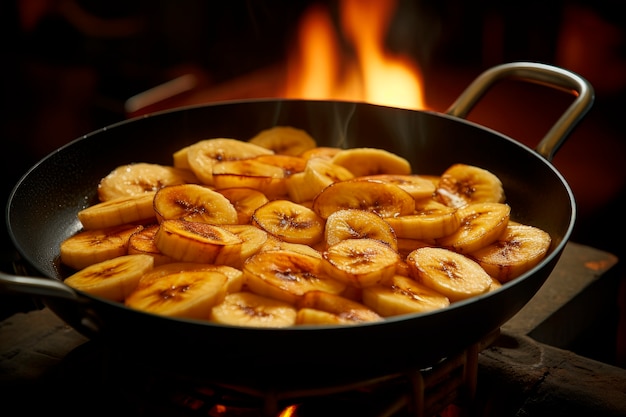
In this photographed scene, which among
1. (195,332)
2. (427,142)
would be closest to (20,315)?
(195,332)

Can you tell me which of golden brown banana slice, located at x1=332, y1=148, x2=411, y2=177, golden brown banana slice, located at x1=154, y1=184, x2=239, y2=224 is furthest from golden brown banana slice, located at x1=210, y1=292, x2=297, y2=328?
golden brown banana slice, located at x1=332, y1=148, x2=411, y2=177

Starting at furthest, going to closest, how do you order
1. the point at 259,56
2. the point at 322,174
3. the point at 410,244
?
the point at 259,56
the point at 322,174
the point at 410,244

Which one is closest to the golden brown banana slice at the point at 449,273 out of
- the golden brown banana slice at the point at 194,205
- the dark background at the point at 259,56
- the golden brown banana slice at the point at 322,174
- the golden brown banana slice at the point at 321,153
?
the golden brown banana slice at the point at 322,174

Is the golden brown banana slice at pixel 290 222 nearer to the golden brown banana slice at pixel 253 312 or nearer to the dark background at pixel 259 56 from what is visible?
the golden brown banana slice at pixel 253 312

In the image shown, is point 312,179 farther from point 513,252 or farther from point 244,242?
point 513,252

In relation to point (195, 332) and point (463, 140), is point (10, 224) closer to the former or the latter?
point (195, 332)

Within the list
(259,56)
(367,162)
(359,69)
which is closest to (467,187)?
(367,162)
